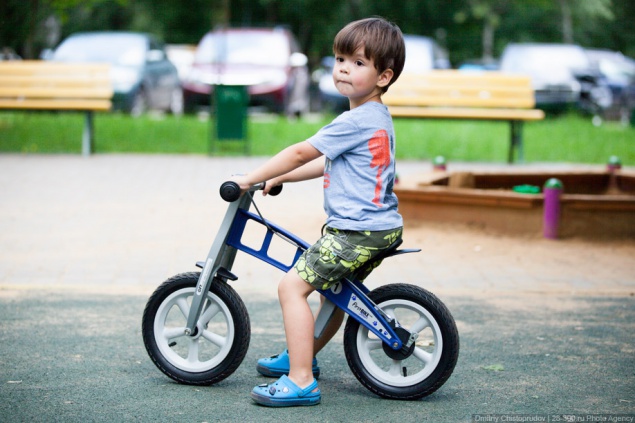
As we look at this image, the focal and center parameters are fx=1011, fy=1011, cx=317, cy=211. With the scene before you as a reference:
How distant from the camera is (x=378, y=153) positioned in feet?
13.5

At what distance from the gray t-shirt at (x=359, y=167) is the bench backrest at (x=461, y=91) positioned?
31.1 ft

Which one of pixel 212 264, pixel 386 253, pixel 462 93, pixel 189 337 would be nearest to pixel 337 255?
pixel 386 253

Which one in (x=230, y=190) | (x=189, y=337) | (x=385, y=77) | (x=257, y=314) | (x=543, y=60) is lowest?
(x=257, y=314)

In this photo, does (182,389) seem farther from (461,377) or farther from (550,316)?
(550,316)

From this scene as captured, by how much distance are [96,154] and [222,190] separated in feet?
31.7

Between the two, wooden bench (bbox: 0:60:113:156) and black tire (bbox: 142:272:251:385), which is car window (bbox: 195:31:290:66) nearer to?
wooden bench (bbox: 0:60:113:156)

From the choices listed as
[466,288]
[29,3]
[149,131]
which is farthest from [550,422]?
[29,3]

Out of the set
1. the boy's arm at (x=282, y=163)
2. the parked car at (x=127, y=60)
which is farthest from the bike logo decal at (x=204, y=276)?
the parked car at (x=127, y=60)

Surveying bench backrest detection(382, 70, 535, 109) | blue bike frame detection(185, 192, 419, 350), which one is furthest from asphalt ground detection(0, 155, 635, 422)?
bench backrest detection(382, 70, 535, 109)

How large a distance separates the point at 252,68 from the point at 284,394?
50.3 feet

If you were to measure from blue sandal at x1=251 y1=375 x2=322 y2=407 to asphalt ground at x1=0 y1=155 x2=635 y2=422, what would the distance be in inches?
1.5

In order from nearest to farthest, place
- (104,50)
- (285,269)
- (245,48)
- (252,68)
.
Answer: (285,269) < (104,50) < (252,68) < (245,48)

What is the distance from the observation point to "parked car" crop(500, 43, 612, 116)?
2169 centimetres

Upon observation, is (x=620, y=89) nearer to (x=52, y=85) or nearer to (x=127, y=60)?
(x=127, y=60)
